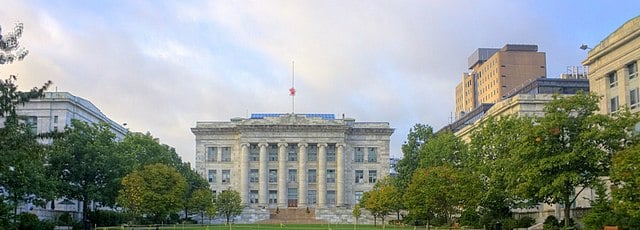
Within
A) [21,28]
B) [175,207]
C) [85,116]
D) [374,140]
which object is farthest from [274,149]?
[21,28]

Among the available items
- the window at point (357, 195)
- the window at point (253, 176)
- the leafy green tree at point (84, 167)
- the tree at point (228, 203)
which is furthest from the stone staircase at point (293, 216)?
the leafy green tree at point (84, 167)

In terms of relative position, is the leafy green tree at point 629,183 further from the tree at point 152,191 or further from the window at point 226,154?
the window at point 226,154

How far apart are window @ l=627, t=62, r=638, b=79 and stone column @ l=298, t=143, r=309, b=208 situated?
269 ft

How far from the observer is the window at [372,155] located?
138125 mm

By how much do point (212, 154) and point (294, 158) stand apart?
16.0 m

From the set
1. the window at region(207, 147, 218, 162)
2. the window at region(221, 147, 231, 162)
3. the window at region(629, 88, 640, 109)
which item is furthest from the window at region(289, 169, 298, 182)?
the window at region(629, 88, 640, 109)

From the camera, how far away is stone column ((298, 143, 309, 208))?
134 metres

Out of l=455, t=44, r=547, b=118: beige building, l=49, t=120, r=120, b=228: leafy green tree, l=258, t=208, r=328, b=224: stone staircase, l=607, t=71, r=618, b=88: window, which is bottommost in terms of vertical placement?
l=258, t=208, r=328, b=224: stone staircase

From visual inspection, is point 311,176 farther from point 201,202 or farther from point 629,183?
point 629,183

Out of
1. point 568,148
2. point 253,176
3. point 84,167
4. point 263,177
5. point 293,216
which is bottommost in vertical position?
point 293,216

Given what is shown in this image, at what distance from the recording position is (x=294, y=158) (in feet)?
449

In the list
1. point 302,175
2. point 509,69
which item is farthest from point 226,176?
point 509,69

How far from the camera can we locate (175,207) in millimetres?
65062

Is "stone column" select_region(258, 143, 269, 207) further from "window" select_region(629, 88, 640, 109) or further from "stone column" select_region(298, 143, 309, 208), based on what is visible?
"window" select_region(629, 88, 640, 109)
